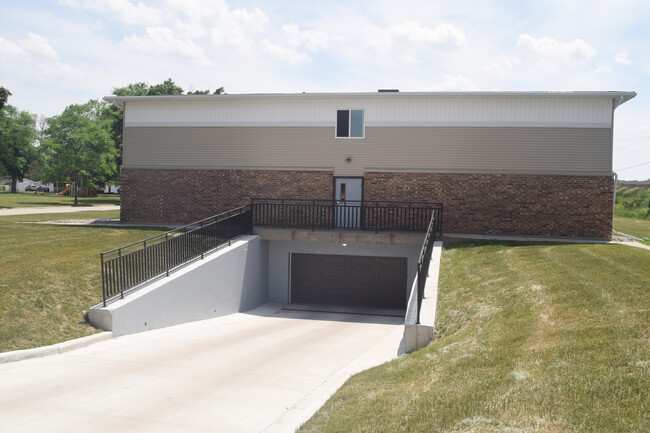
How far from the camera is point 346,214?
843 inches

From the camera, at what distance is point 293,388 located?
27.9 feet

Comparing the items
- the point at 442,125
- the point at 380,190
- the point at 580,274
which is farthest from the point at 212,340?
the point at 442,125

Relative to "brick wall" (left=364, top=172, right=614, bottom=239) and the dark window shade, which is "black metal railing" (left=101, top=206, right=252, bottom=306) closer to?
the dark window shade

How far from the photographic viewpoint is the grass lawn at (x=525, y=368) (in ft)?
17.0

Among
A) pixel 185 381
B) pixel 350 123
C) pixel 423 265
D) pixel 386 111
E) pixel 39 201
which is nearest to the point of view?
pixel 185 381

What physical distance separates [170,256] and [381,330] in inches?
256

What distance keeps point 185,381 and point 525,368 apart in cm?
535

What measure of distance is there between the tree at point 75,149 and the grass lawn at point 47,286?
3273 cm

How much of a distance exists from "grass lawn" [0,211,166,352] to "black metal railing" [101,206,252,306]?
64cm

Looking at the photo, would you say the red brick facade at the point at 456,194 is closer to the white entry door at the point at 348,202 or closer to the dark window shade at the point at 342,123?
the white entry door at the point at 348,202

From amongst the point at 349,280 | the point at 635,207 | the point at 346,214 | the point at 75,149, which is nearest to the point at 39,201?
the point at 75,149

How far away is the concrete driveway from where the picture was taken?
269 inches

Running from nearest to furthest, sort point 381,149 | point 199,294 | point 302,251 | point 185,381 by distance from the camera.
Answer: point 185,381, point 199,294, point 381,149, point 302,251

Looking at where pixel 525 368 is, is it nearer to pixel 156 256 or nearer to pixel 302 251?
pixel 156 256
